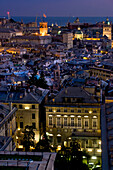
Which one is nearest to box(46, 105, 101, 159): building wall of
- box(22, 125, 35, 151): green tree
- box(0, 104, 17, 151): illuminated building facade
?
box(22, 125, 35, 151): green tree

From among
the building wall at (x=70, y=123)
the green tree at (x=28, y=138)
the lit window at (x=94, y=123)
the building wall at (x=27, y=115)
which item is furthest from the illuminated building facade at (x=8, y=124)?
the lit window at (x=94, y=123)

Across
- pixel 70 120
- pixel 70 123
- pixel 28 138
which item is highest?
pixel 70 120

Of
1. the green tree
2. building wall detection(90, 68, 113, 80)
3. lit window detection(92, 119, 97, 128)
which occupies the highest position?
building wall detection(90, 68, 113, 80)

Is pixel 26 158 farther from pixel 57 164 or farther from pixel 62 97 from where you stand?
pixel 62 97

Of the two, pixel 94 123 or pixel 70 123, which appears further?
pixel 70 123

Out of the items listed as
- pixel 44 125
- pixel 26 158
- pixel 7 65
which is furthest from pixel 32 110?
pixel 7 65

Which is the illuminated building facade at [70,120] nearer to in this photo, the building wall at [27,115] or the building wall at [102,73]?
the building wall at [27,115]

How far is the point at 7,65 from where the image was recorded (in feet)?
160

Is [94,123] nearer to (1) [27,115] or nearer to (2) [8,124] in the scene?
(1) [27,115]

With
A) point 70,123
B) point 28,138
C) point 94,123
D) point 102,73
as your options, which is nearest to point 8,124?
point 28,138

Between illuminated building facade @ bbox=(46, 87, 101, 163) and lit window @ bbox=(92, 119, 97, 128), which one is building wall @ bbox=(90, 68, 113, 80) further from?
lit window @ bbox=(92, 119, 97, 128)

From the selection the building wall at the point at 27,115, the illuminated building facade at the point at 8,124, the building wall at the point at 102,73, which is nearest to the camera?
the illuminated building facade at the point at 8,124

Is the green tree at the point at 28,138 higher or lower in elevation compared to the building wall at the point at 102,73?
lower

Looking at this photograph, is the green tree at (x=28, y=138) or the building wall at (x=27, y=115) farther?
the building wall at (x=27, y=115)
